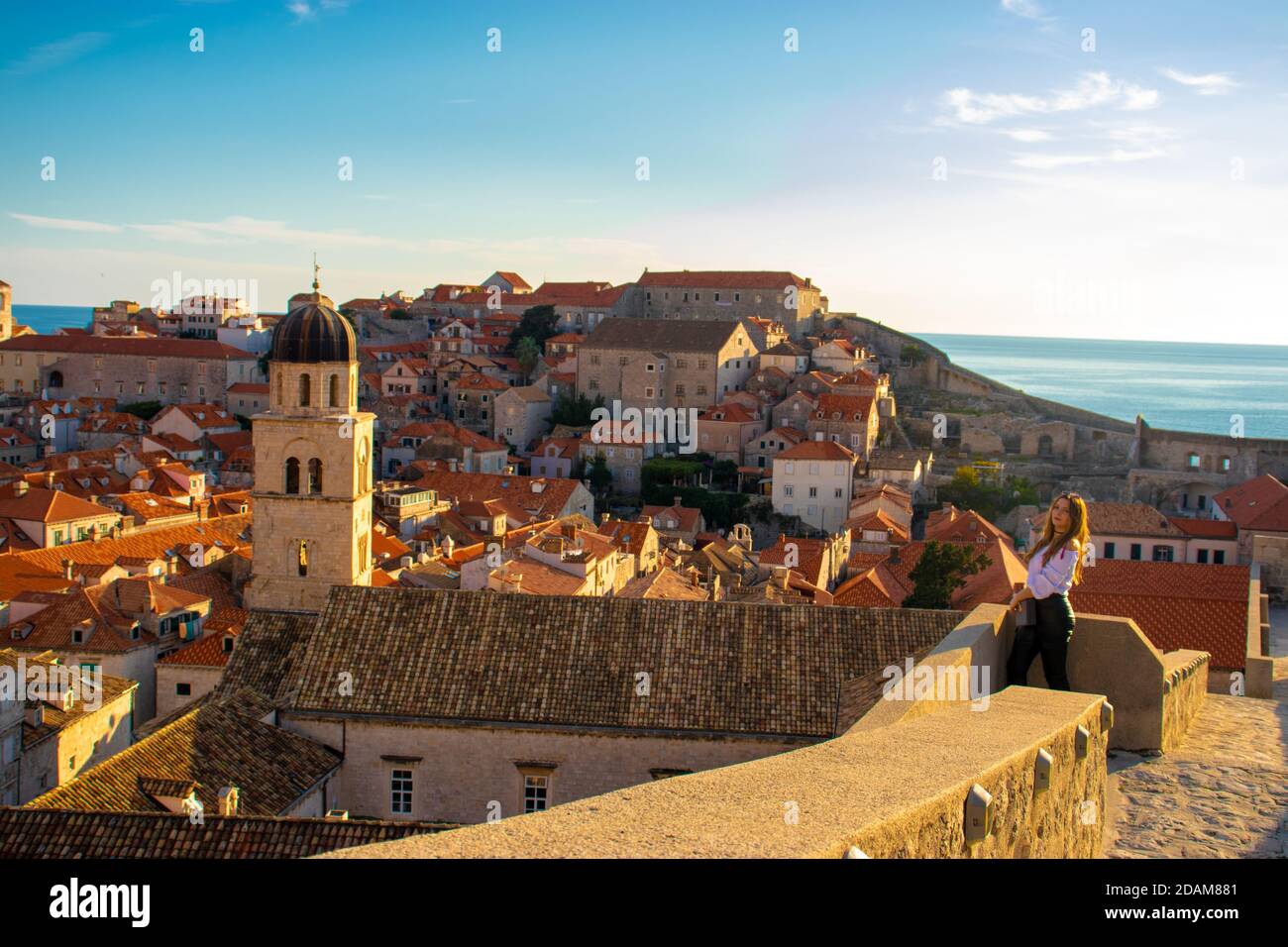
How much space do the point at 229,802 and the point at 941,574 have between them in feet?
66.4

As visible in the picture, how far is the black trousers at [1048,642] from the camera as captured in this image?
7984 millimetres

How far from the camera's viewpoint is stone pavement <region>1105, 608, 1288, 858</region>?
644cm

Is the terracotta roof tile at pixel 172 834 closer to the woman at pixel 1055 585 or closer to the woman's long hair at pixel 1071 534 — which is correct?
the woman at pixel 1055 585

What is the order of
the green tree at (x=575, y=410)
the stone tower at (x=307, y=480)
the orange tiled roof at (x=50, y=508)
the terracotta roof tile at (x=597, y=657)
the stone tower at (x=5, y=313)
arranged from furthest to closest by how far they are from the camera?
the stone tower at (x=5, y=313) < the green tree at (x=575, y=410) < the orange tiled roof at (x=50, y=508) < the stone tower at (x=307, y=480) < the terracotta roof tile at (x=597, y=657)

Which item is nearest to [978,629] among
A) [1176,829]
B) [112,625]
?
[1176,829]

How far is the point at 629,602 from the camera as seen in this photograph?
14.9 meters

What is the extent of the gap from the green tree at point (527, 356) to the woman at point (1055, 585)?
207ft

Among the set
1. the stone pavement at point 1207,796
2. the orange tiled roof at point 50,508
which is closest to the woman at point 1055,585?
the stone pavement at point 1207,796

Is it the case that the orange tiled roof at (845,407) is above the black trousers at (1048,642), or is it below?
above

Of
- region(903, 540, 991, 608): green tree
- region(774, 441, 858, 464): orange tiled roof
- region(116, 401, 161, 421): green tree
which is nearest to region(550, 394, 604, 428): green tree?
region(774, 441, 858, 464): orange tiled roof

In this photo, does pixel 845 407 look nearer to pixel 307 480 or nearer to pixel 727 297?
pixel 727 297

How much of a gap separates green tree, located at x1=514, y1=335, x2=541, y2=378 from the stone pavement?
63.0m
